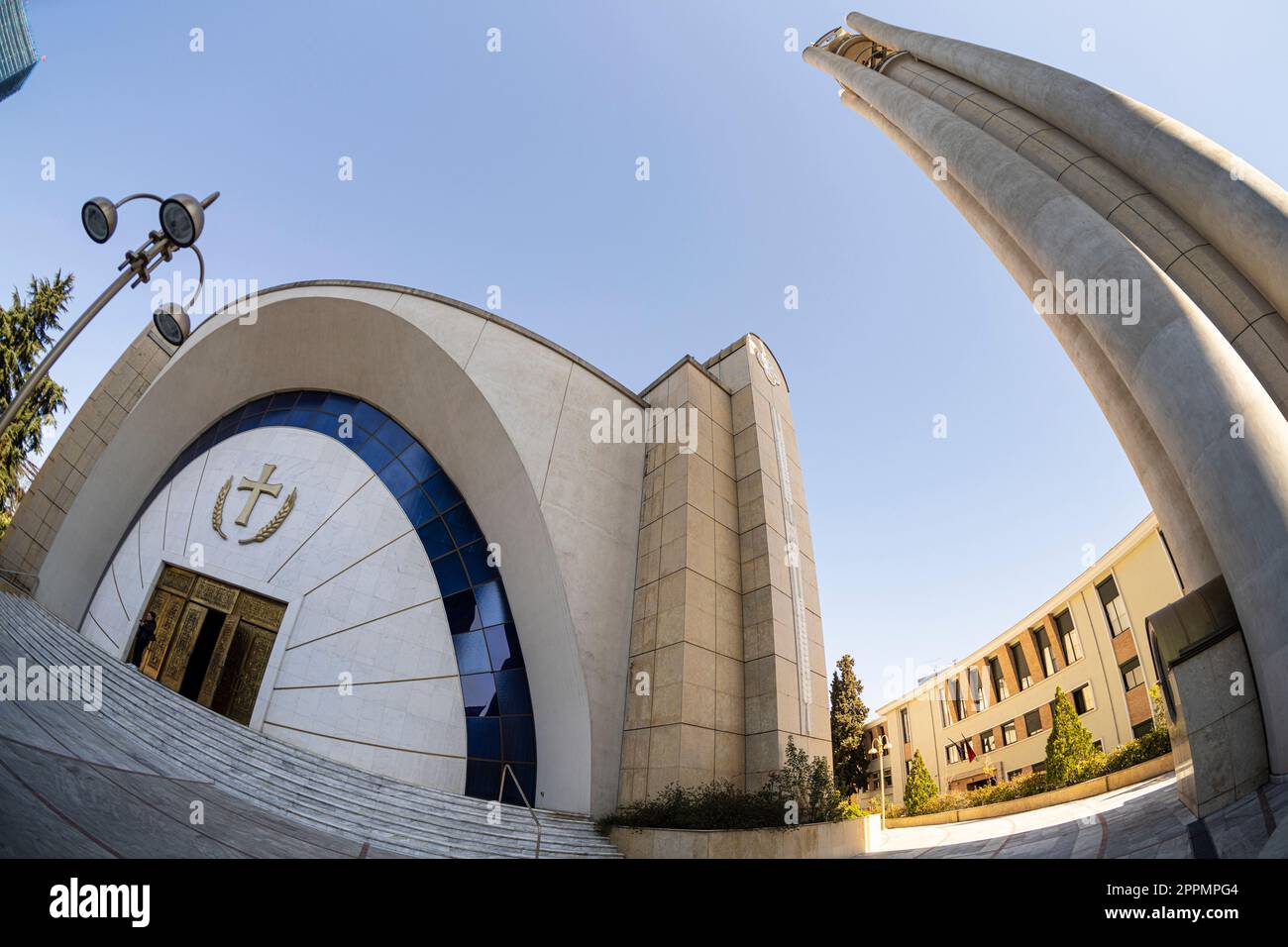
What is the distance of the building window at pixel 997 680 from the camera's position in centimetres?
3369

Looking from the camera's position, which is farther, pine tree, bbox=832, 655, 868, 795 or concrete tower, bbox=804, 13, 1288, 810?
pine tree, bbox=832, 655, 868, 795

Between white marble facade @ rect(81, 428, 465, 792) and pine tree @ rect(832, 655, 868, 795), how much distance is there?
21.4 meters

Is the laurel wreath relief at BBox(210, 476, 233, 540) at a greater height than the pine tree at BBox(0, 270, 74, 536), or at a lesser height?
lesser

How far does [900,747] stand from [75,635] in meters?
49.8

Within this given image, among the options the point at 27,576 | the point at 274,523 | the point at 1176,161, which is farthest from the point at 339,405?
the point at 1176,161

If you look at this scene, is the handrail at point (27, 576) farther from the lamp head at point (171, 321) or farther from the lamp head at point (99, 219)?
the lamp head at point (99, 219)

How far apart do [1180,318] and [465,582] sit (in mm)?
14280

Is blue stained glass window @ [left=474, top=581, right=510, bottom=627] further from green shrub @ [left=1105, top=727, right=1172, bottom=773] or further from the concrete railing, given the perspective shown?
green shrub @ [left=1105, top=727, right=1172, bottom=773]

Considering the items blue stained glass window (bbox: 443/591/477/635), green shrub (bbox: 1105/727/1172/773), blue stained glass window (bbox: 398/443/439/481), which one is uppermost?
blue stained glass window (bbox: 398/443/439/481)

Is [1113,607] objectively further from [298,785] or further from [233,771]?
[233,771]

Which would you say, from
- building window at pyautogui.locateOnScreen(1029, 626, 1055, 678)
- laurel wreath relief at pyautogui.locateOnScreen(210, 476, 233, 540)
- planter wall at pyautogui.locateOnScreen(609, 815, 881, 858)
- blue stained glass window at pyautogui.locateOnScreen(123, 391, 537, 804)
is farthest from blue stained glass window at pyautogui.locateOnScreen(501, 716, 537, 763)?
building window at pyautogui.locateOnScreen(1029, 626, 1055, 678)

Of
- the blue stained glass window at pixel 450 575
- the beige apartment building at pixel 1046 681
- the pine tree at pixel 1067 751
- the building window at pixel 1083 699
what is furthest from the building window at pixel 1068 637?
the blue stained glass window at pixel 450 575

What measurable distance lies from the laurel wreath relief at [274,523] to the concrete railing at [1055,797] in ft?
70.7

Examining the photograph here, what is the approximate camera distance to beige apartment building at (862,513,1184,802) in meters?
24.0
